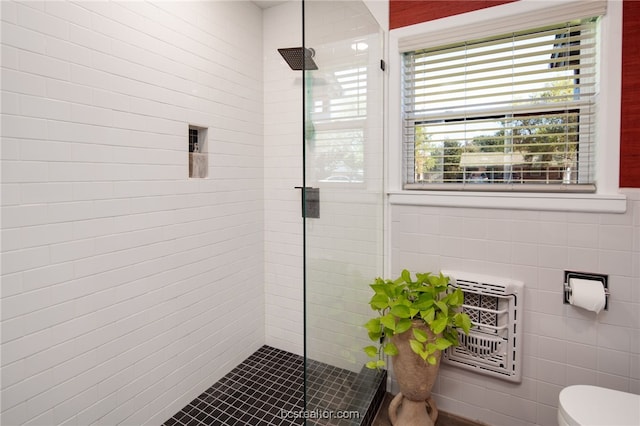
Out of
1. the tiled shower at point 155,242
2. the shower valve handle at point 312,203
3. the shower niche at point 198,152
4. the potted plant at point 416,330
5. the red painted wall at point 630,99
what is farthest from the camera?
the shower niche at point 198,152

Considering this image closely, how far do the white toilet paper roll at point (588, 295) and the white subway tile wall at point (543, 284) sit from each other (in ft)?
0.26

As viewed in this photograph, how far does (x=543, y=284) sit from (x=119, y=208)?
213cm

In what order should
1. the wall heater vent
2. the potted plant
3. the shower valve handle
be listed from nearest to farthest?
the shower valve handle < the potted plant < the wall heater vent

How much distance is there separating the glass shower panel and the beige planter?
0.61 feet

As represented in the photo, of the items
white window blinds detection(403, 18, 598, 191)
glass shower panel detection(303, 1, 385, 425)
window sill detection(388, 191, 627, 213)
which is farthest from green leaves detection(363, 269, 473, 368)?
white window blinds detection(403, 18, 598, 191)

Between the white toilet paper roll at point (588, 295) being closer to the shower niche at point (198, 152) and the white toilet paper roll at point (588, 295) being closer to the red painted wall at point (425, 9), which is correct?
the red painted wall at point (425, 9)

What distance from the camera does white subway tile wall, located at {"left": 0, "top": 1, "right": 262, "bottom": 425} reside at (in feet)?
4.23

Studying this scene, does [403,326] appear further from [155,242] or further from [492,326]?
[155,242]

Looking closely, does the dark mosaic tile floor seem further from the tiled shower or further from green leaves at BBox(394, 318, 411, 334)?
green leaves at BBox(394, 318, 411, 334)

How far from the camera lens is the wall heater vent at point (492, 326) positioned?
167cm

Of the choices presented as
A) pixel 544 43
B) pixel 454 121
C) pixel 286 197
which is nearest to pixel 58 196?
pixel 286 197

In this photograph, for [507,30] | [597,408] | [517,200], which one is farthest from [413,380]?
[507,30]

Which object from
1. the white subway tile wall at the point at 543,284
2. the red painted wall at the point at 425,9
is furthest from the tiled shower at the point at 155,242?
the red painted wall at the point at 425,9

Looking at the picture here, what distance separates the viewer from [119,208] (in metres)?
1.63
